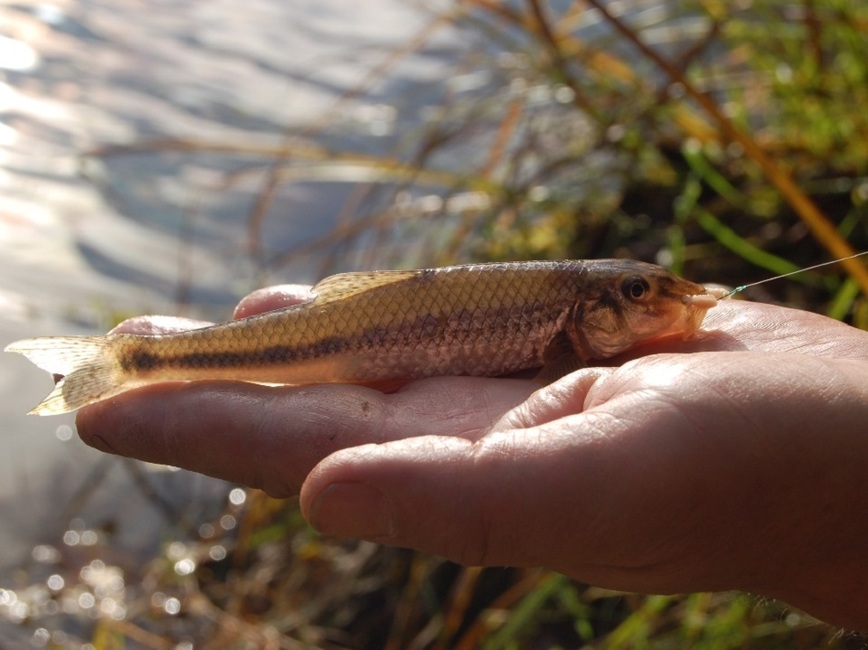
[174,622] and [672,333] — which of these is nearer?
[672,333]

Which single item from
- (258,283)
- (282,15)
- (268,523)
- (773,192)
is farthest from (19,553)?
(282,15)

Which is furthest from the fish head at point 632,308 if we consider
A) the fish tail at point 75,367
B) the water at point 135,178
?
the water at point 135,178

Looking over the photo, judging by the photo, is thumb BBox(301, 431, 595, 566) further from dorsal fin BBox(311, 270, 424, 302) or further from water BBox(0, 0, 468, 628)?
water BBox(0, 0, 468, 628)

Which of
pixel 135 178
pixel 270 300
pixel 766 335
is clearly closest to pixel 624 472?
pixel 766 335

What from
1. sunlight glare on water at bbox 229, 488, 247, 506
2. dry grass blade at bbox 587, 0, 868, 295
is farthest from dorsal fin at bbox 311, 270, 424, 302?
sunlight glare on water at bbox 229, 488, 247, 506

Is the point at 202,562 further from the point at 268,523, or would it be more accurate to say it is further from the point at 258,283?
the point at 258,283

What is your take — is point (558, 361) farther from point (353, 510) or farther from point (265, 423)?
point (353, 510)
